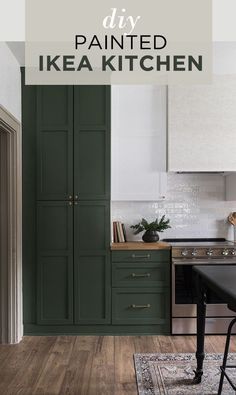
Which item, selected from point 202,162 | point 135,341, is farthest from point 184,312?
point 202,162

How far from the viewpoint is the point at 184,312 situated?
3.57 m

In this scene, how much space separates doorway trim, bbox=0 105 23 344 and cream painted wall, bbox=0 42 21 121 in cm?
17

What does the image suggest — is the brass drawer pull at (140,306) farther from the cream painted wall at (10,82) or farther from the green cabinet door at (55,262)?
the cream painted wall at (10,82)

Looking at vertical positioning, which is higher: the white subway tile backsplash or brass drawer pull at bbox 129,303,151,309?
the white subway tile backsplash

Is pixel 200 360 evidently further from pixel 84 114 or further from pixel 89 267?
pixel 84 114

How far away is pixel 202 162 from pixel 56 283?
1959 millimetres

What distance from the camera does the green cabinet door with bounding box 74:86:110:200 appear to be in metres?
3.58

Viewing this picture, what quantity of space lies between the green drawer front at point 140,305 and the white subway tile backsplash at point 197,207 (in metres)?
0.79

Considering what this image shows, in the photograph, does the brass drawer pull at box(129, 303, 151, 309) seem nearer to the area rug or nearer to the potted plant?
the area rug

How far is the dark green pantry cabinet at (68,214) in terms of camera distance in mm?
3584

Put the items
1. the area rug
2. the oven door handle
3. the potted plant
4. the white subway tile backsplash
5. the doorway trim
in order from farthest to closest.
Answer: the white subway tile backsplash, the potted plant, the oven door handle, the doorway trim, the area rug

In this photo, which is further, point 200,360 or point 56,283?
point 56,283

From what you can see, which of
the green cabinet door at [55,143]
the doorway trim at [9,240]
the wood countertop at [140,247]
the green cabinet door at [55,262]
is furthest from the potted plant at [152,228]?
the doorway trim at [9,240]

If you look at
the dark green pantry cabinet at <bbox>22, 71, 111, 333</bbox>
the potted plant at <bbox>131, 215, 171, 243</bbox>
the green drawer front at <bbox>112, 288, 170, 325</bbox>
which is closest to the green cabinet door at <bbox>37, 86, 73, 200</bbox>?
the dark green pantry cabinet at <bbox>22, 71, 111, 333</bbox>
